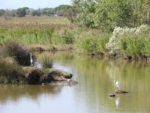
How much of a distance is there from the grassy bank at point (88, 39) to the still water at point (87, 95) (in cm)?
381

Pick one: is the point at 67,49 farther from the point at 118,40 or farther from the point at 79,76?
the point at 79,76

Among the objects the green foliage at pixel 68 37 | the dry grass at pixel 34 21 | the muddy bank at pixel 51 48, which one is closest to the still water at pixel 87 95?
the muddy bank at pixel 51 48

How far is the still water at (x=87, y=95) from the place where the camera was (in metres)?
14.8

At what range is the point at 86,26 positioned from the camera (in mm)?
38219

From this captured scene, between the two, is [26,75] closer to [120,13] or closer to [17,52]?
[17,52]

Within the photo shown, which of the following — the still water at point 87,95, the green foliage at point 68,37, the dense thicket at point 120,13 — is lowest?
the still water at point 87,95

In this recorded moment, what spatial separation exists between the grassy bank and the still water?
3.81m

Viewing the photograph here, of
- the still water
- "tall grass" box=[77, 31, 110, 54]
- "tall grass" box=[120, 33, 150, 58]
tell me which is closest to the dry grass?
"tall grass" box=[77, 31, 110, 54]

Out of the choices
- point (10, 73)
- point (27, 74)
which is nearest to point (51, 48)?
point (10, 73)

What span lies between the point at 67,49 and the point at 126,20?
5.38 m

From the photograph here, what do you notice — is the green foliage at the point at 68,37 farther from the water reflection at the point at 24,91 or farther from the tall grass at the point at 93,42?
the water reflection at the point at 24,91

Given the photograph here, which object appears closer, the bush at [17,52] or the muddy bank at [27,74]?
the muddy bank at [27,74]

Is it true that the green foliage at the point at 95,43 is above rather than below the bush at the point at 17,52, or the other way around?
below

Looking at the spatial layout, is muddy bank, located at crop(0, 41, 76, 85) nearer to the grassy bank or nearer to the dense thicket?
the grassy bank
